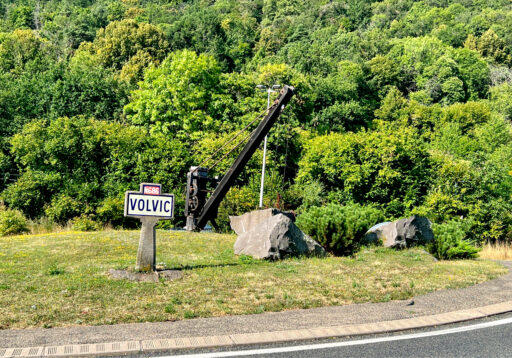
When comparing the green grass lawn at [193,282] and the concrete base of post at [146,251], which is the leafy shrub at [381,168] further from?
the concrete base of post at [146,251]

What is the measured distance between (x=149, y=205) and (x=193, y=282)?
190 centimetres

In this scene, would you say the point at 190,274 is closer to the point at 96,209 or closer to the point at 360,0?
the point at 96,209

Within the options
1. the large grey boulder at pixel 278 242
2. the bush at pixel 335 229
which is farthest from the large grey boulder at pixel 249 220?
the large grey boulder at pixel 278 242

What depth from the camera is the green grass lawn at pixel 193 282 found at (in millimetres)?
8047

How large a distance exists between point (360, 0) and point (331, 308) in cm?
15804

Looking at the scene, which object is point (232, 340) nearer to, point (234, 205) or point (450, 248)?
point (450, 248)

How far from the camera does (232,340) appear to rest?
6762 mm

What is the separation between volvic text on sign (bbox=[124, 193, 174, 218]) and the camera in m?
10.4

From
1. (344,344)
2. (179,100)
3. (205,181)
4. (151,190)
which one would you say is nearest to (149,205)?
(151,190)

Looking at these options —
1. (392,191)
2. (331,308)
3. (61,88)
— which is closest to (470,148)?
(392,191)

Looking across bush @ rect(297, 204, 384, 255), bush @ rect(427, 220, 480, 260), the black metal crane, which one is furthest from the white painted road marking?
the black metal crane

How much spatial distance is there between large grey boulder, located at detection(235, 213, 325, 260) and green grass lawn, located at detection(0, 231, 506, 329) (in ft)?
1.01

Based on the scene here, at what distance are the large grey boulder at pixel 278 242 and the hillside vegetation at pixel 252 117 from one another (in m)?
5.64

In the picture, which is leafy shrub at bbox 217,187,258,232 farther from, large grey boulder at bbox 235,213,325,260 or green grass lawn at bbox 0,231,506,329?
large grey boulder at bbox 235,213,325,260
